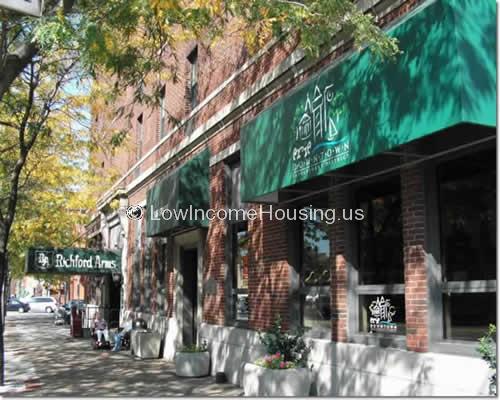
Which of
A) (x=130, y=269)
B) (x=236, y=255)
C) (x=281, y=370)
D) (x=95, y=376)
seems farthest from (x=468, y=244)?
(x=130, y=269)

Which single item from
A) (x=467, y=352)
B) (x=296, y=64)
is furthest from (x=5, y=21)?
(x=467, y=352)

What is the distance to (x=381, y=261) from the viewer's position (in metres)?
8.26

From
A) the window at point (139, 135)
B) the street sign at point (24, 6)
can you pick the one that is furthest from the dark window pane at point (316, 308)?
the window at point (139, 135)

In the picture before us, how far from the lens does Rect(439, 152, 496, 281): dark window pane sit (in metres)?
6.60

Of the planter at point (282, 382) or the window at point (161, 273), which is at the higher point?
the window at point (161, 273)

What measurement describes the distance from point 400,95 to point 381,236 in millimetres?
2556

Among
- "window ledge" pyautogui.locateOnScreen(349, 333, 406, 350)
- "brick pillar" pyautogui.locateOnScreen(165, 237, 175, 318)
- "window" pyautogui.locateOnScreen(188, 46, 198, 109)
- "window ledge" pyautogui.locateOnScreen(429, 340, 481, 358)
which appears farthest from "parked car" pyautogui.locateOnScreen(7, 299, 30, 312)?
"window ledge" pyautogui.locateOnScreen(429, 340, 481, 358)

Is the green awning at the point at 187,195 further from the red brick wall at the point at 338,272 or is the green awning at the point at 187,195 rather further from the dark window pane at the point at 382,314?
the dark window pane at the point at 382,314

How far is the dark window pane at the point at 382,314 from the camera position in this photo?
25.5 ft

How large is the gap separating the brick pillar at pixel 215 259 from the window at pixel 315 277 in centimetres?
325

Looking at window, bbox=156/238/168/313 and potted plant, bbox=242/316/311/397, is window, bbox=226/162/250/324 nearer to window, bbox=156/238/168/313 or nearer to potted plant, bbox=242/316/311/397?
potted plant, bbox=242/316/311/397

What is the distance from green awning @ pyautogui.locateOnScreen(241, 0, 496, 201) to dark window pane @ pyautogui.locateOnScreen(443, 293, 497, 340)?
76.0 inches
